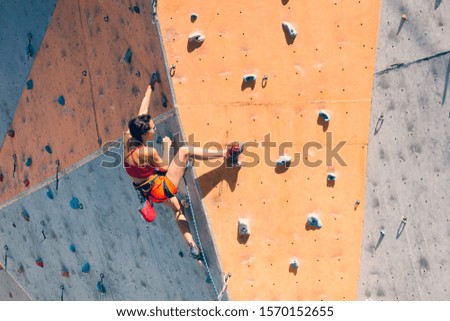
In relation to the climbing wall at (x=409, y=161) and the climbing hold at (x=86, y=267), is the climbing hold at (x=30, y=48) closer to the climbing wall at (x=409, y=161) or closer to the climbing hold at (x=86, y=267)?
the climbing hold at (x=86, y=267)

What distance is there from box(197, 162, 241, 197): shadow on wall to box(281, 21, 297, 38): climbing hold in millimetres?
1676

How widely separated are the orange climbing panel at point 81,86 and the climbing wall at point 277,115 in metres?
0.52

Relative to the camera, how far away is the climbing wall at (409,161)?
31.2 ft

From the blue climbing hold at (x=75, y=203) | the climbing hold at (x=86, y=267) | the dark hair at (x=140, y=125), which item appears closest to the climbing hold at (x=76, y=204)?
the blue climbing hold at (x=75, y=203)

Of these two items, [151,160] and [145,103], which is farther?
[145,103]

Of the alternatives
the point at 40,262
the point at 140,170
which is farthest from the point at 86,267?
the point at 140,170

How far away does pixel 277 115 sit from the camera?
31.4ft

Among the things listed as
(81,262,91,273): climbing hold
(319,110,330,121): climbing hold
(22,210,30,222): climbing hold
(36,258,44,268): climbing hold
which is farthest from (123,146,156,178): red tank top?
(36,258,44,268): climbing hold

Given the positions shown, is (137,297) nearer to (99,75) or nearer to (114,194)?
(114,194)

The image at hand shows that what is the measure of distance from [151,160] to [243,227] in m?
1.36

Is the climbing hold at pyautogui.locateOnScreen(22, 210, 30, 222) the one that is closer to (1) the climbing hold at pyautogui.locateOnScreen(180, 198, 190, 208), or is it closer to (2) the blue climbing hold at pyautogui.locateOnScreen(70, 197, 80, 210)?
(2) the blue climbing hold at pyautogui.locateOnScreen(70, 197, 80, 210)

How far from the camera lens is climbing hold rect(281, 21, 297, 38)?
31.1ft

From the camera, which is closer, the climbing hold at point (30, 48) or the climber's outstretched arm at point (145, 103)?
the climber's outstretched arm at point (145, 103)

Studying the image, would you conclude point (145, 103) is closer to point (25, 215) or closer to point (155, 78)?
point (155, 78)
